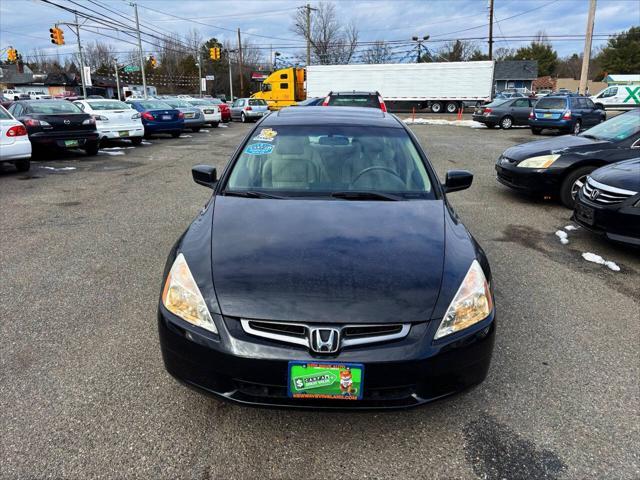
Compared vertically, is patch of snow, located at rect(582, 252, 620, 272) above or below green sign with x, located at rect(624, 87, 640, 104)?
below

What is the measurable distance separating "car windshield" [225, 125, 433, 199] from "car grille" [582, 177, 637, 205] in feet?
8.53

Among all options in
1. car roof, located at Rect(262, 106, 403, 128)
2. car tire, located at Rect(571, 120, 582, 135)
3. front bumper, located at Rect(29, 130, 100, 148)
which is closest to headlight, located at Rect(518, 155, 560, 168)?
car roof, located at Rect(262, 106, 403, 128)

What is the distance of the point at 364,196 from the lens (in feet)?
10.6

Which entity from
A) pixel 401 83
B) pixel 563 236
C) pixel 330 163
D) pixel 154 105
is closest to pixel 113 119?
pixel 154 105

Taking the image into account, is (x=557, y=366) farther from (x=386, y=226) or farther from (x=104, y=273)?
(x=104, y=273)

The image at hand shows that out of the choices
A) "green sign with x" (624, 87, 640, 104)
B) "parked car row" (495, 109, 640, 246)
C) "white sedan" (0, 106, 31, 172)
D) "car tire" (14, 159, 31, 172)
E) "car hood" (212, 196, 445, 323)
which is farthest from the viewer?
"green sign with x" (624, 87, 640, 104)

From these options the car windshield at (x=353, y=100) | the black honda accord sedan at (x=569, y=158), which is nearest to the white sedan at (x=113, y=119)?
the car windshield at (x=353, y=100)

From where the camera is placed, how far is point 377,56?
60.9 metres

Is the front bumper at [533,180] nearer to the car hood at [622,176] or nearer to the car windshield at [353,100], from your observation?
the car hood at [622,176]

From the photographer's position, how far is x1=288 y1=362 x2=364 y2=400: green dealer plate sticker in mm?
2033

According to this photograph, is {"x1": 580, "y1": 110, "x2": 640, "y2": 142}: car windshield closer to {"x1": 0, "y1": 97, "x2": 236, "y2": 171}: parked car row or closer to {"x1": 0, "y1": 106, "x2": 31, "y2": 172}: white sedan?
{"x1": 0, "y1": 106, "x2": 31, "y2": 172}: white sedan

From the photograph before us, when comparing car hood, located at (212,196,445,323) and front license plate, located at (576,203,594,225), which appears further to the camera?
front license plate, located at (576,203,594,225)

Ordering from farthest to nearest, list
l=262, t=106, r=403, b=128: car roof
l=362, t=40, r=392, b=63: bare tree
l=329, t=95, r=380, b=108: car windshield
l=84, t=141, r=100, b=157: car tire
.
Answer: l=362, t=40, r=392, b=63: bare tree → l=329, t=95, r=380, b=108: car windshield → l=84, t=141, r=100, b=157: car tire → l=262, t=106, r=403, b=128: car roof

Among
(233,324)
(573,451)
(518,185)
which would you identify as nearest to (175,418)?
(233,324)
